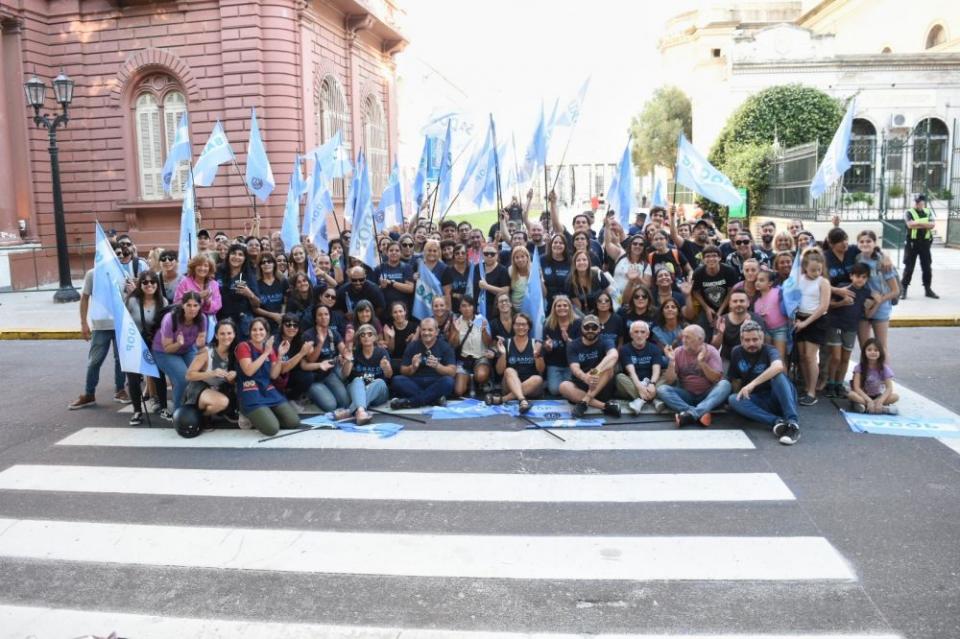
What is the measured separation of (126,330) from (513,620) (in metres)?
5.54

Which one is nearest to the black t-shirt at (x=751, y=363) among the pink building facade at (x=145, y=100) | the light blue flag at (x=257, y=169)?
the light blue flag at (x=257, y=169)

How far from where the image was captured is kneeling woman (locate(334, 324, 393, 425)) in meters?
8.81

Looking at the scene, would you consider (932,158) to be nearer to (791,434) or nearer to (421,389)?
(791,434)

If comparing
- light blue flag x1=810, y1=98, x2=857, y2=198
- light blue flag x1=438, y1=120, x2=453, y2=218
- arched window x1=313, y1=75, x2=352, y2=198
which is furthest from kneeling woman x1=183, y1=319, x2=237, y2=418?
arched window x1=313, y1=75, x2=352, y2=198

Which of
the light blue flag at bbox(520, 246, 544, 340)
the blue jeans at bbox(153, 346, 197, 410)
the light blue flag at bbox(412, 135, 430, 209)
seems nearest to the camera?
the blue jeans at bbox(153, 346, 197, 410)

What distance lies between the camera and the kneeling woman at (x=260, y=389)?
7.98 metres

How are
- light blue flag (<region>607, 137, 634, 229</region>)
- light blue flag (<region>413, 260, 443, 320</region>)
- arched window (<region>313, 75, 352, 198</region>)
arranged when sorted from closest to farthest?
light blue flag (<region>413, 260, 443, 320</region>), light blue flag (<region>607, 137, 634, 229</region>), arched window (<region>313, 75, 352, 198</region>)

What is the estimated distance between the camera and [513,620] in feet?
14.6

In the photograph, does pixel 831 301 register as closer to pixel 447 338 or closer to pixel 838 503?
pixel 838 503

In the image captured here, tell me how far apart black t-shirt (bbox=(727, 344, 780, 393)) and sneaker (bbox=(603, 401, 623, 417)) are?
1.18 meters

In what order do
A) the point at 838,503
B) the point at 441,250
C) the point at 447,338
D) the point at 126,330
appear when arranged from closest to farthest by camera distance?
the point at 838,503 < the point at 126,330 < the point at 447,338 < the point at 441,250

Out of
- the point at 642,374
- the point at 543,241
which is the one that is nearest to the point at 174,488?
the point at 642,374

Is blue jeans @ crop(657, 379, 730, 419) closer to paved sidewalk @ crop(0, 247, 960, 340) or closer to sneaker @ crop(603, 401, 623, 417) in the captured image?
sneaker @ crop(603, 401, 623, 417)

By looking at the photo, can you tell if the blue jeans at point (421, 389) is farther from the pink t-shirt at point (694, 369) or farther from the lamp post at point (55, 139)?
the lamp post at point (55, 139)
